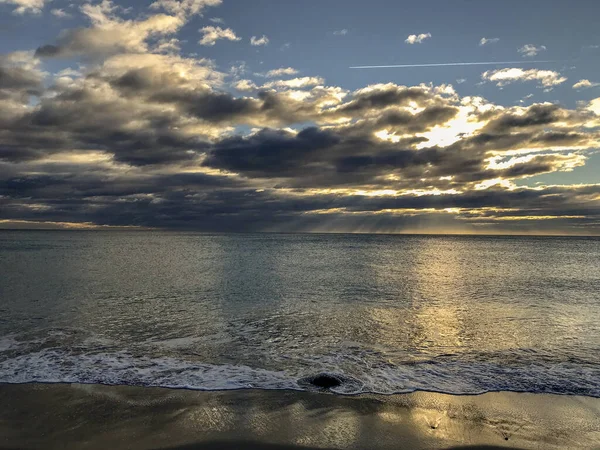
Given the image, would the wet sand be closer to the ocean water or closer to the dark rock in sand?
the dark rock in sand

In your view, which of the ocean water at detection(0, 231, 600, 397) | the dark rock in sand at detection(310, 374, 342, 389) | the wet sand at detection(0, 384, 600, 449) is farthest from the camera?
the ocean water at detection(0, 231, 600, 397)

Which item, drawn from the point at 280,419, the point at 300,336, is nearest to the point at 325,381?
the point at 280,419

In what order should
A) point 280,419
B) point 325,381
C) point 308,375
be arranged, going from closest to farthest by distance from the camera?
1. point 280,419
2. point 325,381
3. point 308,375

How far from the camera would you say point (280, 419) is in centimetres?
934

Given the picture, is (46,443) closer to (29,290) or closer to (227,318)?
(227,318)

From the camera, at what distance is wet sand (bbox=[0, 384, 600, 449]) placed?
8242mm

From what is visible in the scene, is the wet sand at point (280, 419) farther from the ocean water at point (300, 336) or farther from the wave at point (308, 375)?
the ocean water at point (300, 336)

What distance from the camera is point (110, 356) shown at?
14641mm

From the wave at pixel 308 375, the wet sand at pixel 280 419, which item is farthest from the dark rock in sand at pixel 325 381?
the wet sand at pixel 280 419

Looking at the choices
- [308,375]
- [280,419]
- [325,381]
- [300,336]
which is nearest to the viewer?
[280,419]

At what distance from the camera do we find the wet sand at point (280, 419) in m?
8.24

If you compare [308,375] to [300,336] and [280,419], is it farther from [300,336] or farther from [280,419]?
[300,336]

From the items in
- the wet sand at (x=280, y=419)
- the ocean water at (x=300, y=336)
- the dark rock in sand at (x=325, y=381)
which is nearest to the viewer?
the wet sand at (x=280, y=419)

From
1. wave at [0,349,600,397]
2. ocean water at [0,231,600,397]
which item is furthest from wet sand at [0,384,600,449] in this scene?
ocean water at [0,231,600,397]
